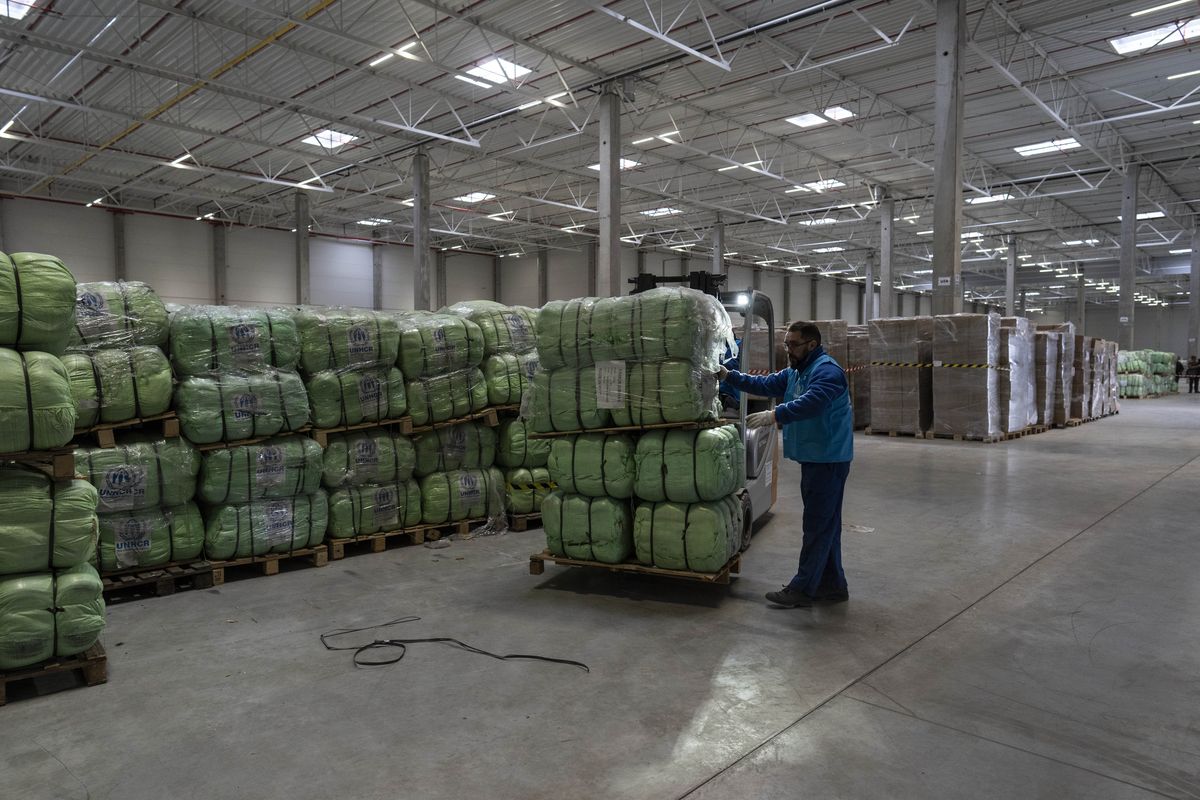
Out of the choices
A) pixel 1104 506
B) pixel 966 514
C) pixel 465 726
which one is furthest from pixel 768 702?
pixel 1104 506

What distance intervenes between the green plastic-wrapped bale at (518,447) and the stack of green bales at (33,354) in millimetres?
Result: 3829

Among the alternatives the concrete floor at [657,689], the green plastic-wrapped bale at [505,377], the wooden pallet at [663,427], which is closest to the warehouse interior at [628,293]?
the concrete floor at [657,689]

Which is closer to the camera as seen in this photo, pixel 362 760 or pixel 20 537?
pixel 362 760

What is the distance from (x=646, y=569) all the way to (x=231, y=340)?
11.9ft

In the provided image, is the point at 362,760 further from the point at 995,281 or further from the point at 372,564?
the point at 995,281

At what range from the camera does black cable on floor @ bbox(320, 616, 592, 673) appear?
→ 3898 mm

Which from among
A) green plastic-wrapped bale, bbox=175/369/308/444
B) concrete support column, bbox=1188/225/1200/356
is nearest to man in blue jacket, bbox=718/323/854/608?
green plastic-wrapped bale, bbox=175/369/308/444

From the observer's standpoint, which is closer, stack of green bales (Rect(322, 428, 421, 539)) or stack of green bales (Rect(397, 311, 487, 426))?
stack of green bales (Rect(322, 428, 421, 539))

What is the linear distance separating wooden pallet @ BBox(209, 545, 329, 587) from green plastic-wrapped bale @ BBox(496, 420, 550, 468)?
75.1 inches

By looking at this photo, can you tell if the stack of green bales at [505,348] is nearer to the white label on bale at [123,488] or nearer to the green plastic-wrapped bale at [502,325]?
the green plastic-wrapped bale at [502,325]

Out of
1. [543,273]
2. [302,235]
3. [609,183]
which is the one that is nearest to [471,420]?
[609,183]

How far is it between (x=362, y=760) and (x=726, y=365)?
3589 millimetres

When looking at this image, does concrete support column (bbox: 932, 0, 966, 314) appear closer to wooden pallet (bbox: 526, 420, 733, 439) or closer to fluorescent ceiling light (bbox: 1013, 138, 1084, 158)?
fluorescent ceiling light (bbox: 1013, 138, 1084, 158)

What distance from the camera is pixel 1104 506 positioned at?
7.59 meters
